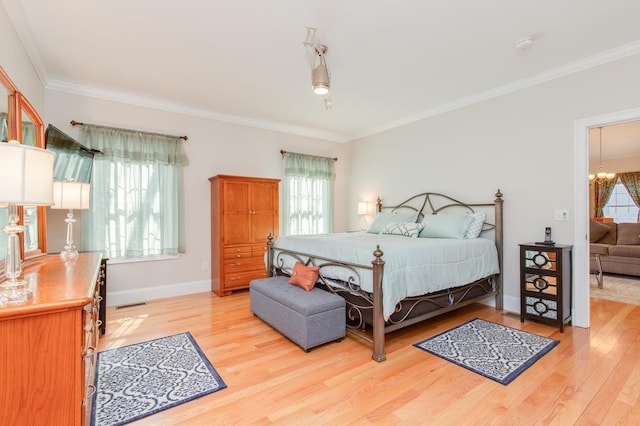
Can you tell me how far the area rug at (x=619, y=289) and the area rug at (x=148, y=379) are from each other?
16.3ft

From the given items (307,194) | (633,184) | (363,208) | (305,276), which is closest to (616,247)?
(633,184)

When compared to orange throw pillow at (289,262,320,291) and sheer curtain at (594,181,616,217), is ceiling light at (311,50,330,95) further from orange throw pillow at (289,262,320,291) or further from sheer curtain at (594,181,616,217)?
sheer curtain at (594,181,616,217)

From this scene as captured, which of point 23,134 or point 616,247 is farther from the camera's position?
point 616,247

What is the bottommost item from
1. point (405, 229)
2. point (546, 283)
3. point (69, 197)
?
point (546, 283)

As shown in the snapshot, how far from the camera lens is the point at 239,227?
178 inches

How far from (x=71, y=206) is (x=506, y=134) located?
15.1 ft

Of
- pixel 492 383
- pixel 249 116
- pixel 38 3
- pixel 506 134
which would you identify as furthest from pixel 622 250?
pixel 38 3

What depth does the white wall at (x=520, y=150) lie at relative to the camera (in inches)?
123

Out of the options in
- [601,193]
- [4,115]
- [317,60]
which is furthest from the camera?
[601,193]

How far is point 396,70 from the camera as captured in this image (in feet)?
11.0

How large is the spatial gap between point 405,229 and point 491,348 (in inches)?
71.0

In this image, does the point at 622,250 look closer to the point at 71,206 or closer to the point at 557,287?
the point at 557,287

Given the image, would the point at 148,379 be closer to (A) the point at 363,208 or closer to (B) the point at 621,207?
(A) the point at 363,208

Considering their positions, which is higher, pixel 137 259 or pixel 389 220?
pixel 389 220
